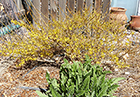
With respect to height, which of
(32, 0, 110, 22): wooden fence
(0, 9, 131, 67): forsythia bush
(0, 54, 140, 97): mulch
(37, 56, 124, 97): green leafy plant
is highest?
(32, 0, 110, 22): wooden fence

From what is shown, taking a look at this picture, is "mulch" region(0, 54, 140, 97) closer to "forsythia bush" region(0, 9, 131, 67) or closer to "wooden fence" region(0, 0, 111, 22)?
"forsythia bush" region(0, 9, 131, 67)

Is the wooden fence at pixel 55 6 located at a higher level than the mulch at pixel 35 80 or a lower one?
higher

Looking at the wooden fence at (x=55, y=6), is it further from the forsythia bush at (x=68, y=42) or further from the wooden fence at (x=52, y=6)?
the forsythia bush at (x=68, y=42)

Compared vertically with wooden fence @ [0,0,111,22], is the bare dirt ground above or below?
below

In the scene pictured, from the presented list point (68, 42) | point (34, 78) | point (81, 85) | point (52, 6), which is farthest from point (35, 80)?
point (52, 6)

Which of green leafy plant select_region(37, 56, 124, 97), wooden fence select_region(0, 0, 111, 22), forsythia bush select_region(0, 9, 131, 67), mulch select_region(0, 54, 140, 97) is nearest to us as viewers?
green leafy plant select_region(37, 56, 124, 97)

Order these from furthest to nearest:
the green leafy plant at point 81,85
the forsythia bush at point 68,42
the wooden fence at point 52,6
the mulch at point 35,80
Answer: the wooden fence at point 52,6, the forsythia bush at point 68,42, the mulch at point 35,80, the green leafy plant at point 81,85

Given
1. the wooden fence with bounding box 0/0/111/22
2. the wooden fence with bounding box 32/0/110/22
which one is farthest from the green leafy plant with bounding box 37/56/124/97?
the wooden fence with bounding box 32/0/110/22

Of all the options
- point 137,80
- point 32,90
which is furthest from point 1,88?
point 137,80

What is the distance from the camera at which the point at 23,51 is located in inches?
113

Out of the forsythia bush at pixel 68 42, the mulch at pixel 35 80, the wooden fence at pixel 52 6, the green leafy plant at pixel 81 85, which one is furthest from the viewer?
the wooden fence at pixel 52 6

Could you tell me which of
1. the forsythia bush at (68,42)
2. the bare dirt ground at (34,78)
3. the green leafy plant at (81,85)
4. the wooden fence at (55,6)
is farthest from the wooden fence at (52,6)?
the green leafy plant at (81,85)

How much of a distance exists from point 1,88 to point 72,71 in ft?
4.46

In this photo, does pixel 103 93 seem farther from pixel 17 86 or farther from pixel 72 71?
pixel 17 86
